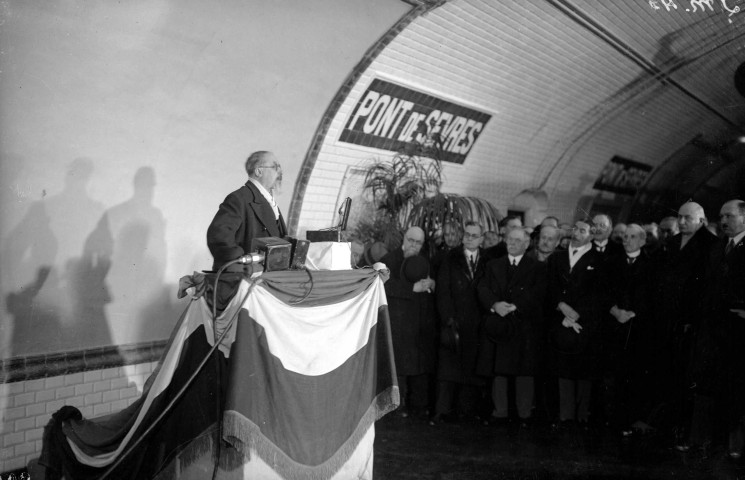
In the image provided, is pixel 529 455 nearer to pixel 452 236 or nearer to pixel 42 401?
pixel 452 236

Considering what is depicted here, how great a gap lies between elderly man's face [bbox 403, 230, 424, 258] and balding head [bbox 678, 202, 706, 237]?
196cm

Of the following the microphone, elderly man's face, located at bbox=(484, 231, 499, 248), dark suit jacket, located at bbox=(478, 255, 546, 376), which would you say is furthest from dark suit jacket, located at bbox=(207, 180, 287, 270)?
elderly man's face, located at bbox=(484, 231, 499, 248)

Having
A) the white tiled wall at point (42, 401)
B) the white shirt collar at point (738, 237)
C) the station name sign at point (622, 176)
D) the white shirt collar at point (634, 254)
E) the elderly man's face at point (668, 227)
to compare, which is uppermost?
the station name sign at point (622, 176)

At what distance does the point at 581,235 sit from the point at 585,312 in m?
0.60

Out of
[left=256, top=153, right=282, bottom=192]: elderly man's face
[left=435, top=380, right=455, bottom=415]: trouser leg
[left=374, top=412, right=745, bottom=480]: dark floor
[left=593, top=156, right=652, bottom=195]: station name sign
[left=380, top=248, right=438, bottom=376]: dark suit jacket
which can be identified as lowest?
[left=374, top=412, right=745, bottom=480]: dark floor

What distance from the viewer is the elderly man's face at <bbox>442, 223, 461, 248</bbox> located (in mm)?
5852

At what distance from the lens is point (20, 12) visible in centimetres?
355

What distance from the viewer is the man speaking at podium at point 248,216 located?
3213mm

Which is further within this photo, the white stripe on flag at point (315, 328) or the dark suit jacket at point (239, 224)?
the dark suit jacket at point (239, 224)

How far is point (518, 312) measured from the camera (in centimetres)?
489

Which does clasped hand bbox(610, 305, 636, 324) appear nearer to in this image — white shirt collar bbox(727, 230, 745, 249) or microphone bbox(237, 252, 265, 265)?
white shirt collar bbox(727, 230, 745, 249)

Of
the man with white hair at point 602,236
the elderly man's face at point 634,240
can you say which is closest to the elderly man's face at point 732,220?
the elderly man's face at point 634,240

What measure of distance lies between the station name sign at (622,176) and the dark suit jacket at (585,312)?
560 centimetres

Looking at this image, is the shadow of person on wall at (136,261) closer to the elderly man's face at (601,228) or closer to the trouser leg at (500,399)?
the trouser leg at (500,399)
